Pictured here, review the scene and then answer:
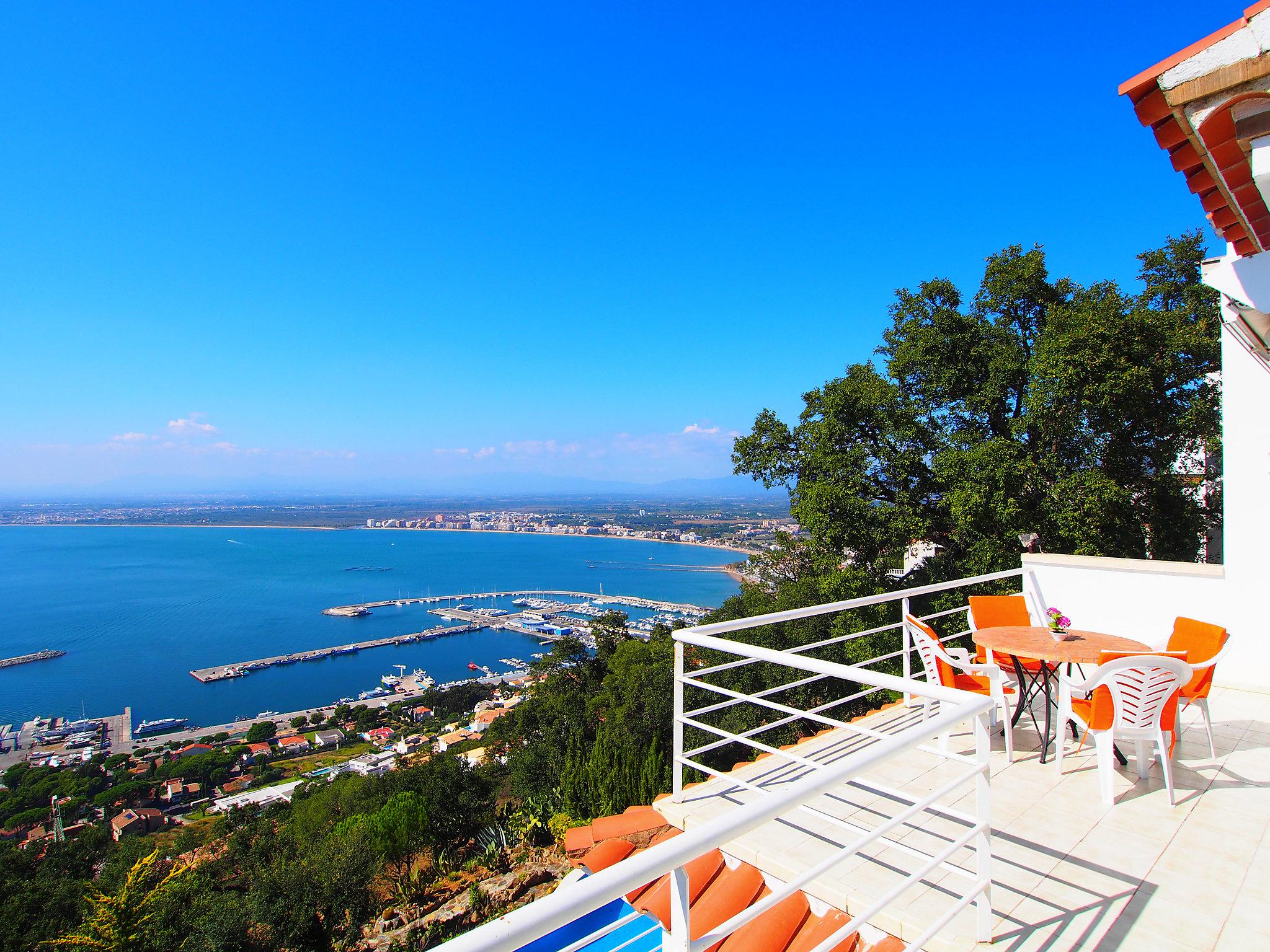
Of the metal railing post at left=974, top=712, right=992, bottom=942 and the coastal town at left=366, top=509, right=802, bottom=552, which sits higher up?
the metal railing post at left=974, top=712, right=992, bottom=942

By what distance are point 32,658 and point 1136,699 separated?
66.5 m

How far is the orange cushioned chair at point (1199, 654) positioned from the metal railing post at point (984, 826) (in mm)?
1907

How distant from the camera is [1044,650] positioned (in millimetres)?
3254

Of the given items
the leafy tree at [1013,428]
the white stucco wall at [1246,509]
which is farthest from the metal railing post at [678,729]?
the leafy tree at [1013,428]

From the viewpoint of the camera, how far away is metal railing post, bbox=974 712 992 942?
5.82ft

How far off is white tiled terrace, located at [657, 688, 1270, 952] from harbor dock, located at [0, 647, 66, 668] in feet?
209

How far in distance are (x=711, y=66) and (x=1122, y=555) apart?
1237 cm

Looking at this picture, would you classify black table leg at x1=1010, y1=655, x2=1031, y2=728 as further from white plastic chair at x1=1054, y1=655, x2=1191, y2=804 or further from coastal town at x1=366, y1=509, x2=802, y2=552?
coastal town at x1=366, y1=509, x2=802, y2=552

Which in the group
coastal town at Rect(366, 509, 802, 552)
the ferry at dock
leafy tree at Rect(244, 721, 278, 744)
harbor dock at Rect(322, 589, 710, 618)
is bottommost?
the ferry at dock

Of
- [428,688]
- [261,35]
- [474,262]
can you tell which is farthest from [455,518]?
[261,35]

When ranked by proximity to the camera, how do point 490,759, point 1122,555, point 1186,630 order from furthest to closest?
point 490,759 < point 1122,555 < point 1186,630

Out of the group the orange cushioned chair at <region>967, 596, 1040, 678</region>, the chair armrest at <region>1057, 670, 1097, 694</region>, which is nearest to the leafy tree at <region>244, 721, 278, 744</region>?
the orange cushioned chair at <region>967, 596, 1040, 678</region>

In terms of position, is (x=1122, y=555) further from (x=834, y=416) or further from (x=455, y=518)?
(x=455, y=518)

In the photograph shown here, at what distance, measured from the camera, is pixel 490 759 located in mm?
20594
